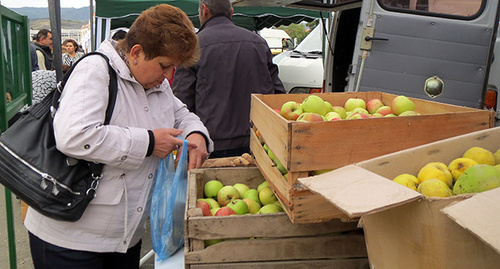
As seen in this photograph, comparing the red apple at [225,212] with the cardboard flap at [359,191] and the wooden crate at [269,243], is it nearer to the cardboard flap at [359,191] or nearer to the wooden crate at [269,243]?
the wooden crate at [269,243]

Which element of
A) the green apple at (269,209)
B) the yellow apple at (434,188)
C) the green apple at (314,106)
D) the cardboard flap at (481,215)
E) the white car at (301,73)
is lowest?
the white car at (301,73)

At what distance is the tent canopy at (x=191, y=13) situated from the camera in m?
7.64

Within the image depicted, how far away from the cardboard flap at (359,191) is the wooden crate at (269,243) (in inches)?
21.6

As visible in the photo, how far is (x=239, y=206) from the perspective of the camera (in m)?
1.99

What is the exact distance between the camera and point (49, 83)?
4391 millimetres

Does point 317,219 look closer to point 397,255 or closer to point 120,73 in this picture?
point 397,255

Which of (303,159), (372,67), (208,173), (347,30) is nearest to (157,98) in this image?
(208,173)

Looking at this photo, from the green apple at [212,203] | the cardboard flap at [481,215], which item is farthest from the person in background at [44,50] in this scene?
the cardboard flap at [481,215]

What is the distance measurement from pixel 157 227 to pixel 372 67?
101 inches

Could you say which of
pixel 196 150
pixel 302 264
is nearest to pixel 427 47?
pixel 196 150

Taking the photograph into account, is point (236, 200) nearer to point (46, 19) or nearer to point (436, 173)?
point (436, 173)

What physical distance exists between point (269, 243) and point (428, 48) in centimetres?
272

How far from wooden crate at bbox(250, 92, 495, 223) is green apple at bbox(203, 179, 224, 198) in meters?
0.52

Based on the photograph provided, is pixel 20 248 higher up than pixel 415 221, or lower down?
lower down
